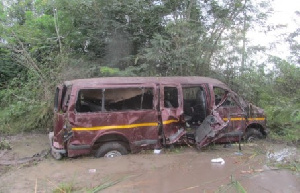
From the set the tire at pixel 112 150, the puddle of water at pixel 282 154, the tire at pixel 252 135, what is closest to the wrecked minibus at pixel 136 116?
the tire at pixel 112 150

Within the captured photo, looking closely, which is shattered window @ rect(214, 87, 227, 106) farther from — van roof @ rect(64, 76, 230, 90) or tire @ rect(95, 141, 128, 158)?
tire @ rect(95, 141, 128, 158)

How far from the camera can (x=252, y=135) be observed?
25.3ft

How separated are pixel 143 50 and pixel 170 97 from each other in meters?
3.83

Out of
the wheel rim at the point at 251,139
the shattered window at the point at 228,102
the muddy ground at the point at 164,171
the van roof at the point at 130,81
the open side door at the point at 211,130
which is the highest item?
the van roof at the point at 130,81

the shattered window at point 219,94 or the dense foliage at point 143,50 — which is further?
the dense foliage at point 143,50

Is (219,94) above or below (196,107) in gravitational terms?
above

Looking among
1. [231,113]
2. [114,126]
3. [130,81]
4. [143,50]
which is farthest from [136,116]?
[143,50]

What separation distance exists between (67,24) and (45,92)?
3.31m

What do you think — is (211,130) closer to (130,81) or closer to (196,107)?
(196,107)

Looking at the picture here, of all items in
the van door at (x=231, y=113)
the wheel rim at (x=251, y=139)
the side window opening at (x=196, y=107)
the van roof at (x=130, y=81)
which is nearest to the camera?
the van roof at (x=130, y=81)

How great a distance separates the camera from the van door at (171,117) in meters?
6.73

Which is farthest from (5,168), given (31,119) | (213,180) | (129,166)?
(213,180)

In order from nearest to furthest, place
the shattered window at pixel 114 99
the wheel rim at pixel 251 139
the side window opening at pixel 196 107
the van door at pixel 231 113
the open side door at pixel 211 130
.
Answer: the shattered window at pixel 114 99
the open side door at pixel 211 130
the van door at pixel 231 113
the side window opening at pixel 196 107
the wheel rim at pixel 251 139

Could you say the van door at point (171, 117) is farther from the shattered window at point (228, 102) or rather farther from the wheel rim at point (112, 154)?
the shattered window at point (228, 102)
